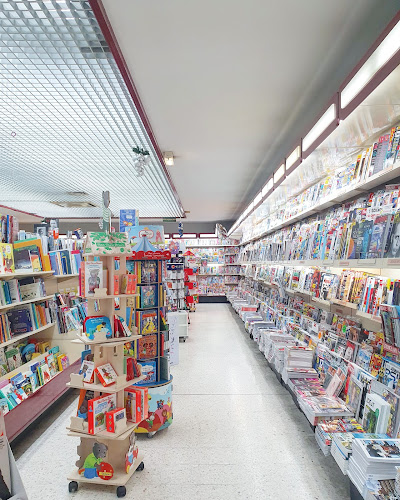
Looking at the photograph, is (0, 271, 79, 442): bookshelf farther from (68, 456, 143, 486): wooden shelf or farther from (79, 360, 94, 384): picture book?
Answer: (79, 360, 94, 384): picture book

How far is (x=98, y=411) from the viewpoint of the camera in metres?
2.37

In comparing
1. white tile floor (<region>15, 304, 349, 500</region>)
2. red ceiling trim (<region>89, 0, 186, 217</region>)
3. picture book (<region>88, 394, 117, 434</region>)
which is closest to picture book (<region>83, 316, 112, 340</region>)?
picture book (<region>88, 394, 117, 434</region>)

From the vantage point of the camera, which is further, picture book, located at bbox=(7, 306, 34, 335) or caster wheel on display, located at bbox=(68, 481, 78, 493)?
picture book, located at bbox=(7, 306, 34, 335)

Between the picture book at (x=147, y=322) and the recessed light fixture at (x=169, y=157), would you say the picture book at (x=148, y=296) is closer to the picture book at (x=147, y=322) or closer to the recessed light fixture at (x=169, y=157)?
the picture book at (x=147, y=322)

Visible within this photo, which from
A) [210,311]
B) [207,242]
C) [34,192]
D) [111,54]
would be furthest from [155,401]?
[207,242]

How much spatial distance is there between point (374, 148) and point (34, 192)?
7.66 m

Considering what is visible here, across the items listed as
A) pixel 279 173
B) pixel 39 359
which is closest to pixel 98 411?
pixel 39 359

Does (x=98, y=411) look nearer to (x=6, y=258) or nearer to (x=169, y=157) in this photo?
(x=6, y=258)

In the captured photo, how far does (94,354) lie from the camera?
245 cm

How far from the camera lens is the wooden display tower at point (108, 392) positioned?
236 centimetres

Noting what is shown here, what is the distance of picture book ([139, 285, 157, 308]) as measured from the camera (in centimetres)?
351

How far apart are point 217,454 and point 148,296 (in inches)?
61.9

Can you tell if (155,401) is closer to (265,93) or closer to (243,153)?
(265,93)

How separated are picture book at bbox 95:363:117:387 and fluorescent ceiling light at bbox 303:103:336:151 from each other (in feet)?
7.72
